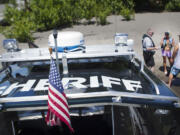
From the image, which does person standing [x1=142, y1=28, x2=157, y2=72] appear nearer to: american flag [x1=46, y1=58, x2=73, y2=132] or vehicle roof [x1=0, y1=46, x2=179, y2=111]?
vehicle roof [x1=0, y1=46, x2=179, y2=111]

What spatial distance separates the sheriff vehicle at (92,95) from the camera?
194 cm

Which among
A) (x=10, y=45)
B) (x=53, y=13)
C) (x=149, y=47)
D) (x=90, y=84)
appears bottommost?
(x=149, y=47)

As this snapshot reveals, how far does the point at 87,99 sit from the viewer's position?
1960 millimetres

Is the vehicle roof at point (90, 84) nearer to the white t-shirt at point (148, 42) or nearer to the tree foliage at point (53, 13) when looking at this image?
the white t-shirt at point (148, 42)

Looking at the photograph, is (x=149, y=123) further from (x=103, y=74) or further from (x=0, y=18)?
(x=0, y=18)

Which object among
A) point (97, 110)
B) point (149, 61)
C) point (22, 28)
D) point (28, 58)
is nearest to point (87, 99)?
point (97, 110)

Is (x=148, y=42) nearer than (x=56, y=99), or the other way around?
(x=56, y=99)

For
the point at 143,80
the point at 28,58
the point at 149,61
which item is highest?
the point at 28,58

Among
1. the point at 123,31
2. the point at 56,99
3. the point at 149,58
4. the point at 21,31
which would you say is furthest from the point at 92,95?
the point at 123,31

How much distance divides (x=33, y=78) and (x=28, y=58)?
0.28 m

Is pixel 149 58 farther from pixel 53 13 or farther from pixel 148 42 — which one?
pixel 53 13

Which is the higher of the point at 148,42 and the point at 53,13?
the point at 53,13

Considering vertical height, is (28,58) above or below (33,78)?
above

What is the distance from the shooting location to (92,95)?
192 cm
